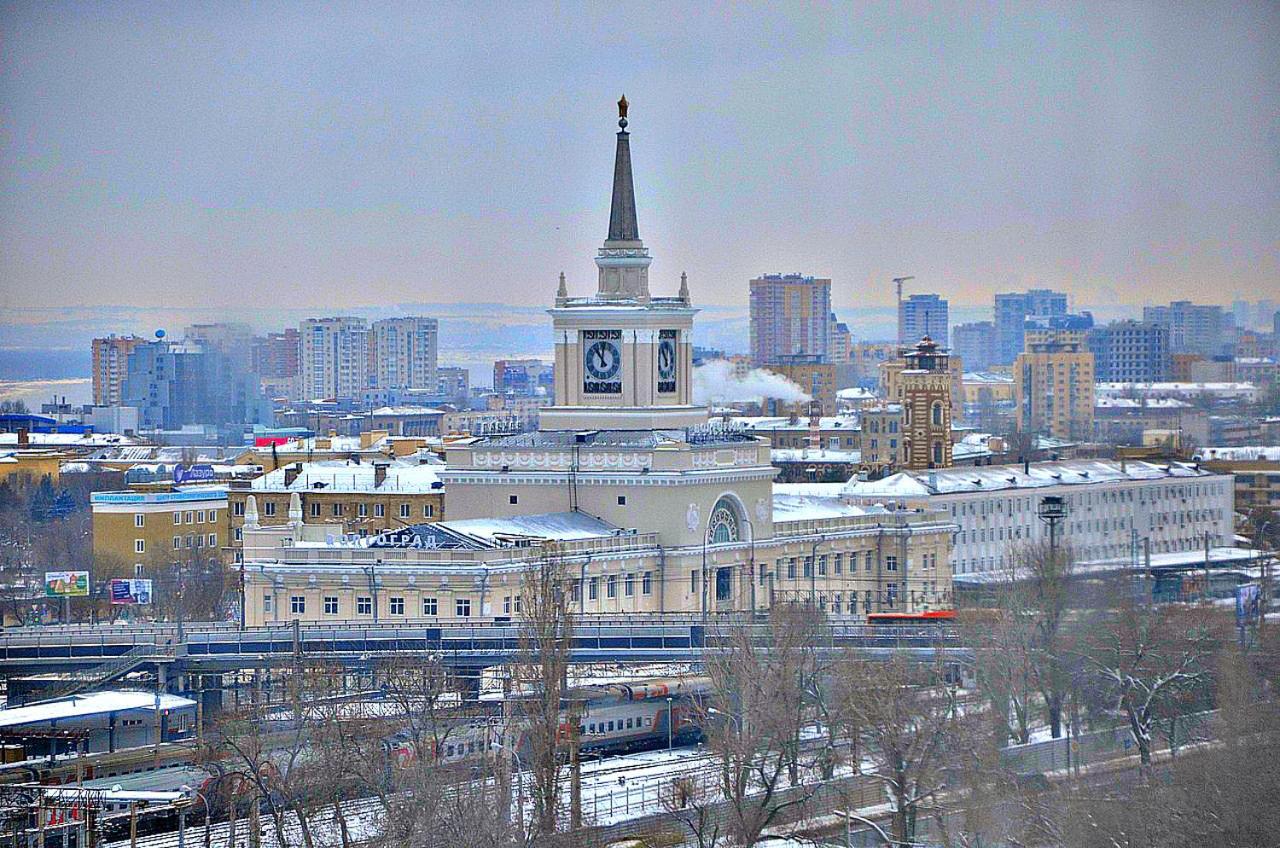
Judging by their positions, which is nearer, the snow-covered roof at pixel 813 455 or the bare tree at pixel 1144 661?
the bare tree at pixel 1144 661

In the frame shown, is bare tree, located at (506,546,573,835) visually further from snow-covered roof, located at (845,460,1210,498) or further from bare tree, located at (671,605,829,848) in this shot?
snow-covered roof, located at (845,460,1210,498)

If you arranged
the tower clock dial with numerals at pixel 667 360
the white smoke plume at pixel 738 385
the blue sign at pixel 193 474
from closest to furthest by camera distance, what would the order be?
the tower clock dial with numerals at pixel 667 360 < the blue sign at pixel 193 474 < the white smoke plume at pixel 738 385

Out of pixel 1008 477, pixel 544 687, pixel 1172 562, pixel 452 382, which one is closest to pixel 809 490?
pixel 1008 477

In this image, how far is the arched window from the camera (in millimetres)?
43281

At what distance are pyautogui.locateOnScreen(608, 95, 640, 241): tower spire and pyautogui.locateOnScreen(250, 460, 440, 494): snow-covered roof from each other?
7051 millimetres

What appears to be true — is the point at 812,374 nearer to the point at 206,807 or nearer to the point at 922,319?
the point at 922,319

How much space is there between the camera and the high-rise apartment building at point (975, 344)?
214 ft

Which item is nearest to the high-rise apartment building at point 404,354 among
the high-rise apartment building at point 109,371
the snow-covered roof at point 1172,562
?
the high-rise apartment building at point 109,371

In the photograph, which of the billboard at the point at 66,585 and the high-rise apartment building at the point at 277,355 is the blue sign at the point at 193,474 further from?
the high-rise apartment building at the point at 277,355

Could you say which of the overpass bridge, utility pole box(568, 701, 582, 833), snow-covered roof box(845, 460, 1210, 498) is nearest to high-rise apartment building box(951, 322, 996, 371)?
snow-covered roof box(845, 460, 1210, 498)

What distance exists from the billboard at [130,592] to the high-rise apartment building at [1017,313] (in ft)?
44.6

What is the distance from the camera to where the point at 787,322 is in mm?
105750

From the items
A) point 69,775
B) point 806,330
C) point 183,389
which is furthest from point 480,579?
point 806,330

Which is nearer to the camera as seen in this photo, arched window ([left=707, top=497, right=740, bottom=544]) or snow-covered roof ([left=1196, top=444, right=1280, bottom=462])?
snow-covered roof ([left=1196, top=444, right=1280, bottom=462])
